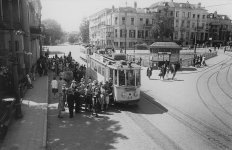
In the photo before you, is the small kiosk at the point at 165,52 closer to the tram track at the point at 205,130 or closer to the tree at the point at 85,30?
the tram track at the point at 205,130

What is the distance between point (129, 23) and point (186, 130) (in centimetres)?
6034

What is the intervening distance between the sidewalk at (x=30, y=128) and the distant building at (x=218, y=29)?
79251 millimetres

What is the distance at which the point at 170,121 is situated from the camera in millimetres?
12219

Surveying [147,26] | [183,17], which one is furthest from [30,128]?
[183,17]

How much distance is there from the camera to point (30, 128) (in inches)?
420

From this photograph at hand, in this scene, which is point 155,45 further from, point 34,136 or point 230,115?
point 34,136

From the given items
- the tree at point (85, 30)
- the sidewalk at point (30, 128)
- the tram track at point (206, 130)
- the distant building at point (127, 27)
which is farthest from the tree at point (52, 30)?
the tram track at point (206, 130)

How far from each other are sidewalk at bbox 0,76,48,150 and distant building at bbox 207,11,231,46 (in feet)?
260

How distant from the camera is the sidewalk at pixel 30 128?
9.03 m

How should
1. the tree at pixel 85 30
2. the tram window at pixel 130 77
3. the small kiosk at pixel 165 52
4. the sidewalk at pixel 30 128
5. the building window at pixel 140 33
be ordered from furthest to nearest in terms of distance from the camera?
the tree at pixel 85 30
the building window at pixel 140 33
the small kiosk at pixel 165 52
the tram window at pixel 130 77
the sidewalk at pixel 30 128

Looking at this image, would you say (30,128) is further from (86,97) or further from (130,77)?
(130,77)

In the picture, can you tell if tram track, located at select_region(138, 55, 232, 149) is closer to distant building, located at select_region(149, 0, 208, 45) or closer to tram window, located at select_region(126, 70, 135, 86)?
tram window, located at select_region(126, 70, 135, 86)

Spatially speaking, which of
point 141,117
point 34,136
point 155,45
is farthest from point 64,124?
point 155,45

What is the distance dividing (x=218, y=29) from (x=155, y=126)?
8795 cm
